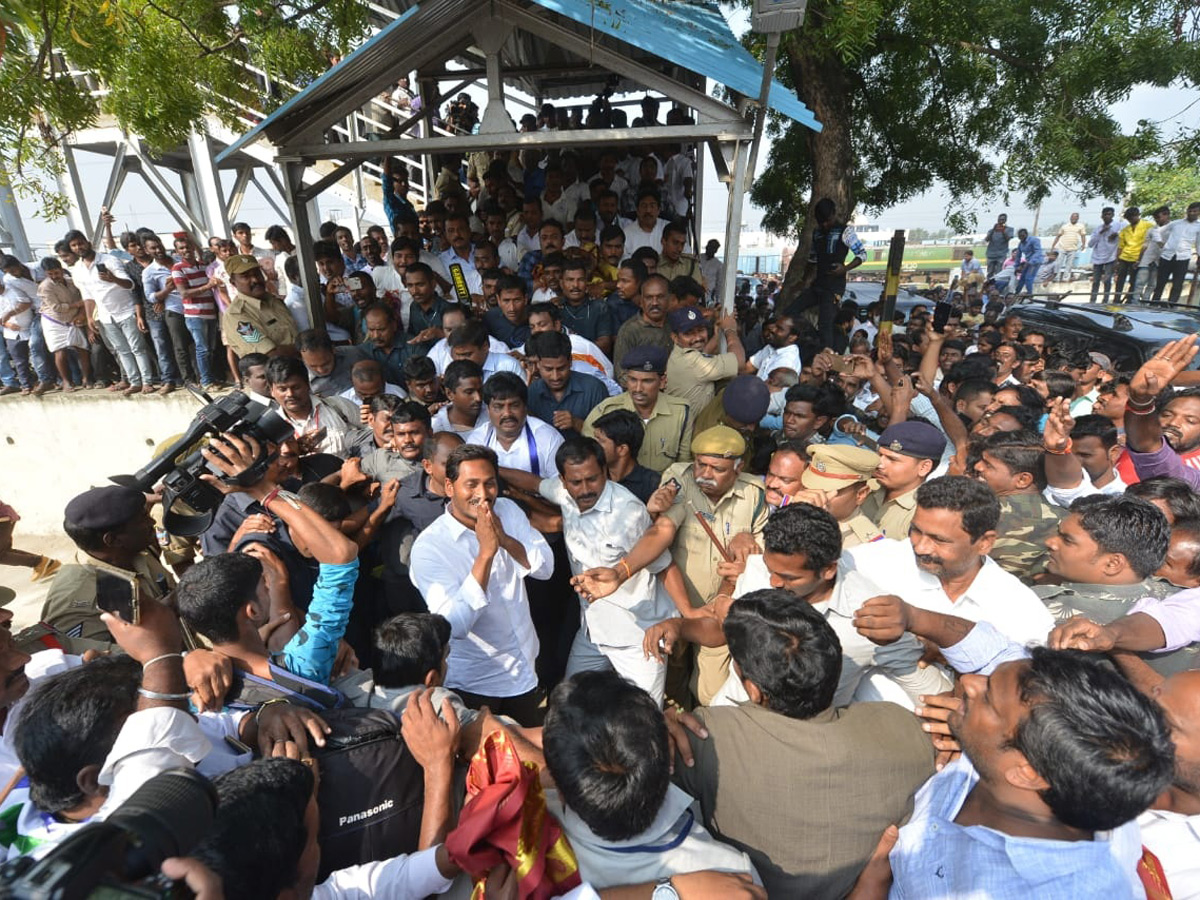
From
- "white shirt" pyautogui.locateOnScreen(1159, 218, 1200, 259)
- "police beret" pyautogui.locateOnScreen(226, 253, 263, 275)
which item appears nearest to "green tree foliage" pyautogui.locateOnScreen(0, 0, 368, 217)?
"police beret" pyautogui.locateOnScreen(226, 253, 263, 275)

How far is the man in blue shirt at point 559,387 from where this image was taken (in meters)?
4.02

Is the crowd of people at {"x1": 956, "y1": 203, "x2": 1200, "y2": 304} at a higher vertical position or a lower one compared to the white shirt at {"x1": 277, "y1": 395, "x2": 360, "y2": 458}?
higher

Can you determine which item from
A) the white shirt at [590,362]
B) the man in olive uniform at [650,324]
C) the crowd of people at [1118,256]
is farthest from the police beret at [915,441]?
the crowd of people at [1118,256]

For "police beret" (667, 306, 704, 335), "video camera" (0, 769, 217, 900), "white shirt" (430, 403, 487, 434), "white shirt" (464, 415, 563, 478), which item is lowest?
"white shirt" (464, 415, 563, 478)

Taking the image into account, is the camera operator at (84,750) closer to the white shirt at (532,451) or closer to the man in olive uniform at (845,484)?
the white shirt at (532,451)

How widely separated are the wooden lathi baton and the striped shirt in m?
6.55

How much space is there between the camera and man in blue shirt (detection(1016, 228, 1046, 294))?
46.6 feet

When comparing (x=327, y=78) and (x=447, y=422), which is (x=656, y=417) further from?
(x=327, y=78)

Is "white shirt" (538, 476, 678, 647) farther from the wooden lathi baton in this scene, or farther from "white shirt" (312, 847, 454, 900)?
"white shirt" (312, 847, 454, 900)

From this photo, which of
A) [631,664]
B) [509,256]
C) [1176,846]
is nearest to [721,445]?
[631,664]

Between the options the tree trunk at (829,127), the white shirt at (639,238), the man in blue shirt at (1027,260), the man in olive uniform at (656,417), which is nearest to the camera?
the man in olive uniform at (656,417)

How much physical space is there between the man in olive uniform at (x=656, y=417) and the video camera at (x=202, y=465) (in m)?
1.86

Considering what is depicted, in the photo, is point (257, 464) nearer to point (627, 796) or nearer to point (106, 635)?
point (106, 635)

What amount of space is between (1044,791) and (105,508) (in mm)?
3170
